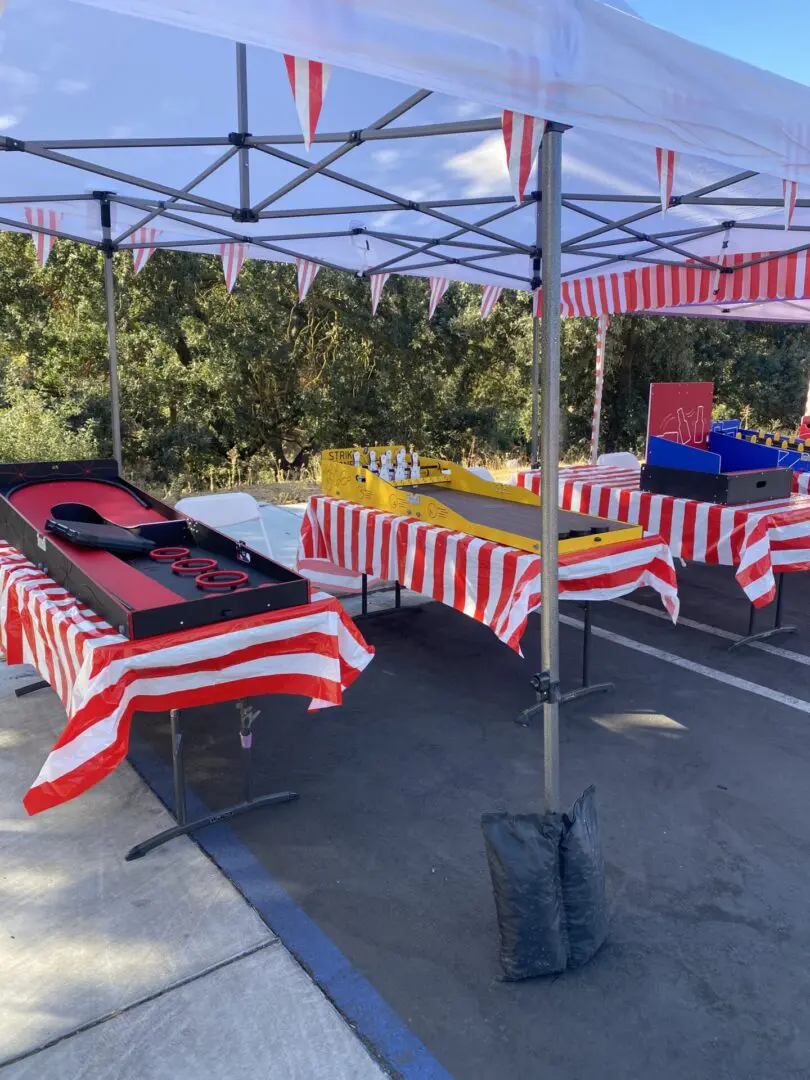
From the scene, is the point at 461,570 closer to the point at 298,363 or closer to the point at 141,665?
the point at 141,665

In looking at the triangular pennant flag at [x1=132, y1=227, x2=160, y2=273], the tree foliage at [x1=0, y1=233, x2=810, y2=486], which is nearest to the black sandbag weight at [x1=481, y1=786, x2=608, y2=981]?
the triangular pennant flag at [x1=132, y1=227, x2=160, y2=273]

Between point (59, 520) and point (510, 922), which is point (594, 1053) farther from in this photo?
point (59, 520)

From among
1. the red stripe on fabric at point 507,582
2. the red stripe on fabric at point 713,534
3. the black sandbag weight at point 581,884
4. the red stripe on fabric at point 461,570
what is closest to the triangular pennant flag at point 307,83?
the black sandbag weight at point 581,884

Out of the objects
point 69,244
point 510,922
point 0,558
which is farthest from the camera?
point 69,244

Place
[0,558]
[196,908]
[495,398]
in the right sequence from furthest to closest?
1. [495,398]
2. [0,558]
3. [196,908]

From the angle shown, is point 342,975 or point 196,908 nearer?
point 342,975

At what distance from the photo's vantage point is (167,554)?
346 centimetres

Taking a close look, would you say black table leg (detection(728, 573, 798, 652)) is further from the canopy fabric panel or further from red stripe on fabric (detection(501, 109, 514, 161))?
red stripe on fabric (detection(501, 109, 514, 161))

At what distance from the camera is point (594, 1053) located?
6.59ft

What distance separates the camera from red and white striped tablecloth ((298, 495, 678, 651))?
380 centimetres

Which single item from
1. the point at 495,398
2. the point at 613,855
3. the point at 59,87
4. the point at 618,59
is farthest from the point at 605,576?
the point at 495,398

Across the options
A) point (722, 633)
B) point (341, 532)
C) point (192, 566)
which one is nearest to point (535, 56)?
point (192, 566)

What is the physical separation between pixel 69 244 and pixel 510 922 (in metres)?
13.9

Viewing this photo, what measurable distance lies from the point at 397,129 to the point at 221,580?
1978 millimetres
